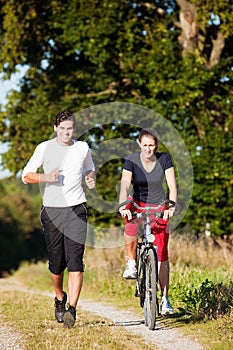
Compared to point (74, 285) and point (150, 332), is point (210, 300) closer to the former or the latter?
point (150, 332)

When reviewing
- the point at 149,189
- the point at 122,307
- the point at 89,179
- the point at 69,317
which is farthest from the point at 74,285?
the point at 122,307

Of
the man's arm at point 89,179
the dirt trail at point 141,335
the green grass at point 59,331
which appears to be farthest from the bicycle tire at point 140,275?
the man's arm at point 89,179

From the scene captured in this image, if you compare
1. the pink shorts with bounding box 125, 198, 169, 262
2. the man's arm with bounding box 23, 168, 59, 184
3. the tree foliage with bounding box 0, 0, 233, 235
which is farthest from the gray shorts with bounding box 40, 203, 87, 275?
the tree foliage with bounding box 0, 0, 233, 235

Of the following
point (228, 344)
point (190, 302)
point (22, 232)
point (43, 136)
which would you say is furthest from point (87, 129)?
point (22, 232)

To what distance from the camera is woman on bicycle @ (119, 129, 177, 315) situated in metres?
7.71

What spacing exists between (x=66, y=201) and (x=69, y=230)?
1.02 ft

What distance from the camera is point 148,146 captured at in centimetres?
767

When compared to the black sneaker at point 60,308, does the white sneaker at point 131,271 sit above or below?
above

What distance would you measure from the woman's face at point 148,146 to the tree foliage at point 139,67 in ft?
27.0

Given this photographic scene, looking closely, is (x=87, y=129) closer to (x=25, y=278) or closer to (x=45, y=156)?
(x=25, y=278)

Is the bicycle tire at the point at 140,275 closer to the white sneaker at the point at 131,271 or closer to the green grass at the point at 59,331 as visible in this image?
the white sneaker at the point at 131,271

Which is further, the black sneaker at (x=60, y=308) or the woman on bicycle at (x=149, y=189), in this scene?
the black sneaker at (x=60, y=308)

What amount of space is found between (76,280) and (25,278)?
453 inches

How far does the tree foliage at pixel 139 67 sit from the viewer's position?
15953 mm
